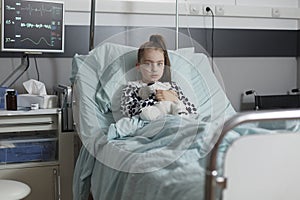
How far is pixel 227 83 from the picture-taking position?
11.2 ft

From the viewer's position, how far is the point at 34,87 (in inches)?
109

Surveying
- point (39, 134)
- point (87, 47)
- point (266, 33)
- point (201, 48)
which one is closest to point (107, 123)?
point (39, 134)

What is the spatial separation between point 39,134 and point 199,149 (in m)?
1.31

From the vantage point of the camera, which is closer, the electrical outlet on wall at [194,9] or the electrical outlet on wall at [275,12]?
the electrical outlet on wall at [194,9]

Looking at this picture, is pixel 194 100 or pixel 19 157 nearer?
pixel 19 157

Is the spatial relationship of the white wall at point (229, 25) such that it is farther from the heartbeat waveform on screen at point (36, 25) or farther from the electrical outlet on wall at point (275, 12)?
the heartbeat waveform on screen at point (36, 25)

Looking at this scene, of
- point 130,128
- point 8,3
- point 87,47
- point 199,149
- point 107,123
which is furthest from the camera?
point 87,47

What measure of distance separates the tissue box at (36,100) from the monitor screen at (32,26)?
0.29 m

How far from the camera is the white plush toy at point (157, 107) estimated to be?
2.36 metres

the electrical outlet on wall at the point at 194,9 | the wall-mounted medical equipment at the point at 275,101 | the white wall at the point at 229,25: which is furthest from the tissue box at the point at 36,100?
the wall-mounted medical equipment at the point at 275,101

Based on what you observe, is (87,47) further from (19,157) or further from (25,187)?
(25,187)

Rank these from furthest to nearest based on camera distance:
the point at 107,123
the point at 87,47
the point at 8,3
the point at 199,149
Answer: the point at 87,47 < the point at 8,3 < the point at 107,123 < the point at 199,149

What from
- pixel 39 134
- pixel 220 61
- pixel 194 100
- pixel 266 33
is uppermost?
pixel 266 33

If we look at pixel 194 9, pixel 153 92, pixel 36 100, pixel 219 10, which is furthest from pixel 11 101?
pixel 219 10
